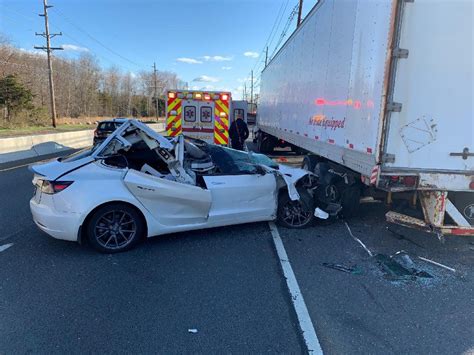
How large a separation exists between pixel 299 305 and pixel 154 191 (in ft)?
8.06

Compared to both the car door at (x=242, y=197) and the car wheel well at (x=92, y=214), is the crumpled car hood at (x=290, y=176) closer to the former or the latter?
the car door at (x=242, y=197)

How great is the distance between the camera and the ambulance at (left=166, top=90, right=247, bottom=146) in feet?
41.5

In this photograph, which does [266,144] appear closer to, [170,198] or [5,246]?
[170,198]

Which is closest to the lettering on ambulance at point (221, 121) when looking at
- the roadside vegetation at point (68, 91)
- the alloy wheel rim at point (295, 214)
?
the alloy wheel rim at point (295, 214)

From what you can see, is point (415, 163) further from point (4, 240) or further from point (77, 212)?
point (4, 240)

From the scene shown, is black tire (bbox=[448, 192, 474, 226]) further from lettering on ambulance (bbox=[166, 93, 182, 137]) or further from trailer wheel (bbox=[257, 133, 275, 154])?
trailer wheel (bbox=[257, 133, 275, 154])

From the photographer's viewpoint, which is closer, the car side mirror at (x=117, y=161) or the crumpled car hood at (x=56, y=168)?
the crumpled car hood at (x=56, y=168)

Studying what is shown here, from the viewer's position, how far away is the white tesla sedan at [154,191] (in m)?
4.63

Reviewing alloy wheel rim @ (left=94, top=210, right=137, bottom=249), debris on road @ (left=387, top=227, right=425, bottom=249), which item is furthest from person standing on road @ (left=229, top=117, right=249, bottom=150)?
alloy wheel rim @ (left=94, top=210, right=137, bottom=249)

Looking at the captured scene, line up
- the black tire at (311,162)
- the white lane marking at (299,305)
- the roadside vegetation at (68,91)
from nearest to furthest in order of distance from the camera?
the white lane marking at (299,305), the black tire at (311,162), the roadside vegetation at (68,91)

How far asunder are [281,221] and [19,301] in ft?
12.4

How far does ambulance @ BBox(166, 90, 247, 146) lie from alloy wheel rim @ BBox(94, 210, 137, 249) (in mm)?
8315

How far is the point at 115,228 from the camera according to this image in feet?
15.9

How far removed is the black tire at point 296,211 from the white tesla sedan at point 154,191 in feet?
0.05
